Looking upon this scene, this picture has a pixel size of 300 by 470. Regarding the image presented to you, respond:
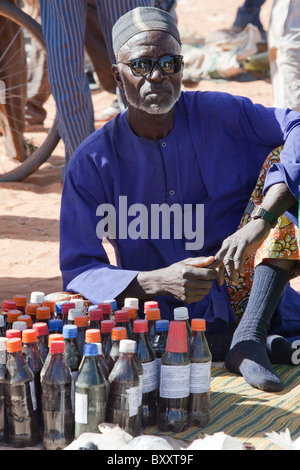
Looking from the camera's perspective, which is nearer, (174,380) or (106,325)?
(174,380)

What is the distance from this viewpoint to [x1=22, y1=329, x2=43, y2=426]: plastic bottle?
2.83 m

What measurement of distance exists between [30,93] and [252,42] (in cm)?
414

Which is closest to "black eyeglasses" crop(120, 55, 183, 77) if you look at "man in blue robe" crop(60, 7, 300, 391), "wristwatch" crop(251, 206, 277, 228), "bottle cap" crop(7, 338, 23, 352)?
"man in blue robe" crop(60, 7, 300, 391)

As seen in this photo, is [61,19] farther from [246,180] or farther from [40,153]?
[246,180]

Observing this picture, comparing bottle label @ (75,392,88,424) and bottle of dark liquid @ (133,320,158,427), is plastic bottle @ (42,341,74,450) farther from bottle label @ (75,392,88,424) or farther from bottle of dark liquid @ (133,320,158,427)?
bottle of dark liquid @ (133,320,158,427)

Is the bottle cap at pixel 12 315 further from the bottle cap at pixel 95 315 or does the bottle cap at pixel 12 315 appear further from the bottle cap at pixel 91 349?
the bottle cap at pixel 91 349

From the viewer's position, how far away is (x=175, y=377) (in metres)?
2.91

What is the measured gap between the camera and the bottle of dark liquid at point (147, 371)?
2.96m

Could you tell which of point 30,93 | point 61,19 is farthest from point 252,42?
point 61,19

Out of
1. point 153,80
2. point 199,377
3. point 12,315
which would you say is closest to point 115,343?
point 199,377

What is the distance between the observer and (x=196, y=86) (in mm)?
11148

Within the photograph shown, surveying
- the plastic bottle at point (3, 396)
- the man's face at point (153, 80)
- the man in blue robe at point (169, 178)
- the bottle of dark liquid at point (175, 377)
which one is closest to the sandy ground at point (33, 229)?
the man in blue robe at point (169, 178)

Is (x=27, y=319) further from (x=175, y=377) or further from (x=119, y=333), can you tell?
(x=175, y=377)

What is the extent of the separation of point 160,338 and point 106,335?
0.23 m
